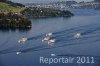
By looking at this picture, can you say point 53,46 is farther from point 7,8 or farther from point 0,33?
point 7,8

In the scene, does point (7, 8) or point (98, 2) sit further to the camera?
point (98, 2)

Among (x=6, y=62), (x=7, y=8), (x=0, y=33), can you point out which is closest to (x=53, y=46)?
(x=6, y=62)

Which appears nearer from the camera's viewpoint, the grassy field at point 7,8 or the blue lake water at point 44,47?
the blue lake water at point 44,47

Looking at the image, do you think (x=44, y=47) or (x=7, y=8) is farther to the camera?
(x=7, y=8)

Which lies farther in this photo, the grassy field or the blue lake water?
the grassy field

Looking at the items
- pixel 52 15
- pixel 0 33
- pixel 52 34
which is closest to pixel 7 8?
pixel 52 15

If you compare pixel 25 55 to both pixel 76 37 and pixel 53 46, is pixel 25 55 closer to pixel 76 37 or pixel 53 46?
pixel 53 46

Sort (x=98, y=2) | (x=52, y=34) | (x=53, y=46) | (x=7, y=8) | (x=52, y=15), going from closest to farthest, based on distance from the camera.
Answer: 1. (x=53, y=46)
2. (x=52, y=34)
3. (x=7, y=8)
4. (x=52, y=15)
5. (x=98, y=2)

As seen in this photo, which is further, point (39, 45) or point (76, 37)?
point (76, 37)

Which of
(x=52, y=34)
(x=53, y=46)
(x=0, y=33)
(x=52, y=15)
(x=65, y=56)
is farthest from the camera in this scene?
(x=52, y=15)
